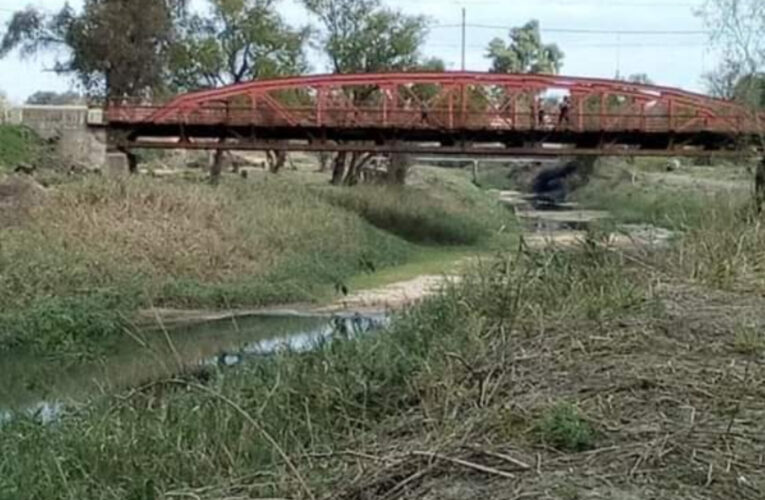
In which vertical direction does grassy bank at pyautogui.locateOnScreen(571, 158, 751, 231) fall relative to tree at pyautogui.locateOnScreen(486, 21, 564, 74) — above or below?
below

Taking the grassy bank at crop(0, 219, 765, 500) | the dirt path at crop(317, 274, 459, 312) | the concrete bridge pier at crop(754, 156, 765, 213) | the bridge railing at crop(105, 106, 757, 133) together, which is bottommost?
the dirt path at crop(317, 274, 459, 312)

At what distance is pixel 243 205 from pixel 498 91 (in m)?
19.1

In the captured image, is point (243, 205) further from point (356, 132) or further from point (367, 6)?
point (367, 6)

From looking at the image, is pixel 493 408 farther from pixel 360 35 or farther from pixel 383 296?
pixel 360 35

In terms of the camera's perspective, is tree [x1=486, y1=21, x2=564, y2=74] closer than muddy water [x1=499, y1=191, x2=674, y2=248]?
No

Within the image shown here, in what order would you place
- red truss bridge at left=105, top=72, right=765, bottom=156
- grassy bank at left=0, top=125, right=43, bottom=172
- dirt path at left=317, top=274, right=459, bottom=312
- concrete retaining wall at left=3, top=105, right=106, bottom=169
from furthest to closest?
red truss bridge at left=105, top=72, right=765, bottom=156, concrete retaining wall at left=3, top=105, right=106, bottom=169, grassy bank at left=0, top=125, right=43, bottom=172, dirt path at left=317, top=274, right=459, bottom=312

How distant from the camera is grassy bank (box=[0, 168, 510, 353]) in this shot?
19.5 m

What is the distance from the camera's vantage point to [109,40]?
3625cm

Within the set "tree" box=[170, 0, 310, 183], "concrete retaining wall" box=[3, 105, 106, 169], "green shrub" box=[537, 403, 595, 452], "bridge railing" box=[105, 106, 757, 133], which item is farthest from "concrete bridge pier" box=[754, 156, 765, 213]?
"tree" box=[170, 0, 310, 183]

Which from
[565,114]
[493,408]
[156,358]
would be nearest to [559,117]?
[565,114]

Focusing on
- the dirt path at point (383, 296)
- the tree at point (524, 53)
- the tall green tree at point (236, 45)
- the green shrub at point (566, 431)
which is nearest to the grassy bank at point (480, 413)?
the green shrub at point (566, 431)

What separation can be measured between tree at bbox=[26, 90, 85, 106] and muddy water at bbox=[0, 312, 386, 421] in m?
21.4

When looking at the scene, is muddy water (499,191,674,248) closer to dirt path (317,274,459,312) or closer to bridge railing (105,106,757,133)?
dirt path (317,274,459,312)

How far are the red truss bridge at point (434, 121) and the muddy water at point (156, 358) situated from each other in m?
13.8
